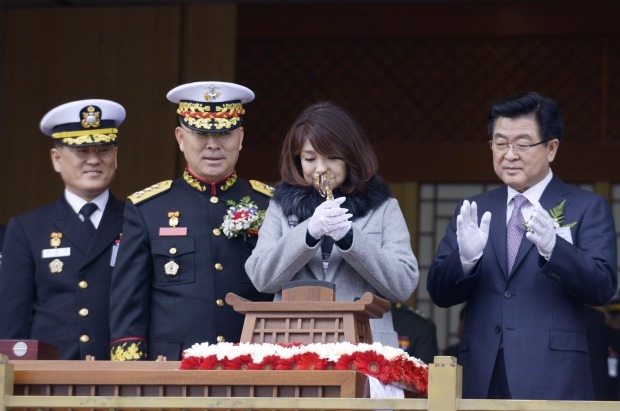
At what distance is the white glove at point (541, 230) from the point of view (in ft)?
13.6

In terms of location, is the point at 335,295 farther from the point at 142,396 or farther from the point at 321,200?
the point at 142,396

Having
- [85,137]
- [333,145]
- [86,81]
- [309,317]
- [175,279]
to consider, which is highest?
[86,81]

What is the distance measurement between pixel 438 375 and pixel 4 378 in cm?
110

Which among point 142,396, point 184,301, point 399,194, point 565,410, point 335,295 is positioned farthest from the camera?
point 399,194

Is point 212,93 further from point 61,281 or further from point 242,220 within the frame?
point 61,281

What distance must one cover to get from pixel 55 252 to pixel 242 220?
0.83 m

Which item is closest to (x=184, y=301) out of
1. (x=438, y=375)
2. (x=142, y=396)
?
(x=142, y=396)

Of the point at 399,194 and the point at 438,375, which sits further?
the point at 399,194

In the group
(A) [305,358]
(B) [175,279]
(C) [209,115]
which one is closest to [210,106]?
(C) [209,115]

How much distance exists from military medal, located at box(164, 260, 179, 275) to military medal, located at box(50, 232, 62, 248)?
0.65m

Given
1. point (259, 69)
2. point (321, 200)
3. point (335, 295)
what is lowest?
point (335, 295)

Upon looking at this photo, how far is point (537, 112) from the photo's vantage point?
4523 mm

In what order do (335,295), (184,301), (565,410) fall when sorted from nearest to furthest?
(565,410) < (335,295) < (184,301)

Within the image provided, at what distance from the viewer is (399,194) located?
816 cm
